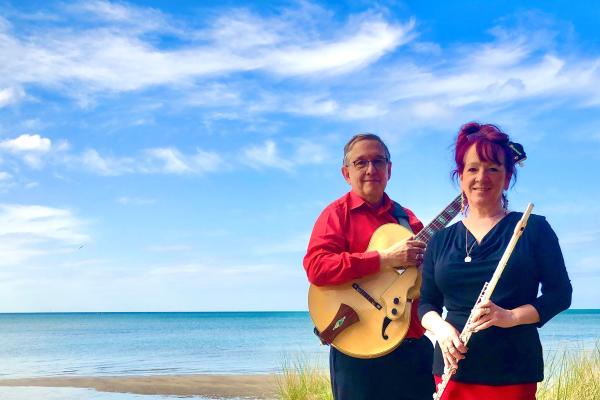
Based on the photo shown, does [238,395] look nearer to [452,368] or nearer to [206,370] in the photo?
[206,370]

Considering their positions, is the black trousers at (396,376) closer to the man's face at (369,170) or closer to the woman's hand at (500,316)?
the man's face at (369,170)

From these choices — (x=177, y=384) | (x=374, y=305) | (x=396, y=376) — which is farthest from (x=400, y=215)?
(x=177, y=384)

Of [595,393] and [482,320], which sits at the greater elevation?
[482,320]

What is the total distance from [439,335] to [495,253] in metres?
0.31

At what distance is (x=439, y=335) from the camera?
2.31 meters

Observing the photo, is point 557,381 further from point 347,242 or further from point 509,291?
point 509,291

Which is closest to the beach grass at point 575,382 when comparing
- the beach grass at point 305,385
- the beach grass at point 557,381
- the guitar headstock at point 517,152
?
the beach grass at point 557,381

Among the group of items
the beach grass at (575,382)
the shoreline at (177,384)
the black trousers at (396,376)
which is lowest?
the shoreline at (177,384)

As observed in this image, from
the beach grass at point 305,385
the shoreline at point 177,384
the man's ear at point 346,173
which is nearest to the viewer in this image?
the man's ear at point 346,173

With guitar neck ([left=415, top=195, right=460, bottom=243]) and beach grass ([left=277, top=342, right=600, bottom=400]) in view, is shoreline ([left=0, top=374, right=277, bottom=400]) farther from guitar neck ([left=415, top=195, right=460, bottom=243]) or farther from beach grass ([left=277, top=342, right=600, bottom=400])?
guitar neck ([left=415, top=195, right=460, bottom=243])

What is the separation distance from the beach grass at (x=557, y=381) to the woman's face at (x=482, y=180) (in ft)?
14.4

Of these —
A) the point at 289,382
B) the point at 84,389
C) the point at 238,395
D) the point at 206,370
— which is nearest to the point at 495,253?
the point at 289,382

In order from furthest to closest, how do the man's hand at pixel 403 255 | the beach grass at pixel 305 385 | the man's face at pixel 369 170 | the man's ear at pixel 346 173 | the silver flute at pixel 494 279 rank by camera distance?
the beach grass at pixel 305 385 < the man's ear at pixel 346 173 < the man's face at pixel 369 170 < the man's hand at pixel 403 255 < the silver flute at pixel 494 279

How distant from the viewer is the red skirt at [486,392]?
90.0 inches
